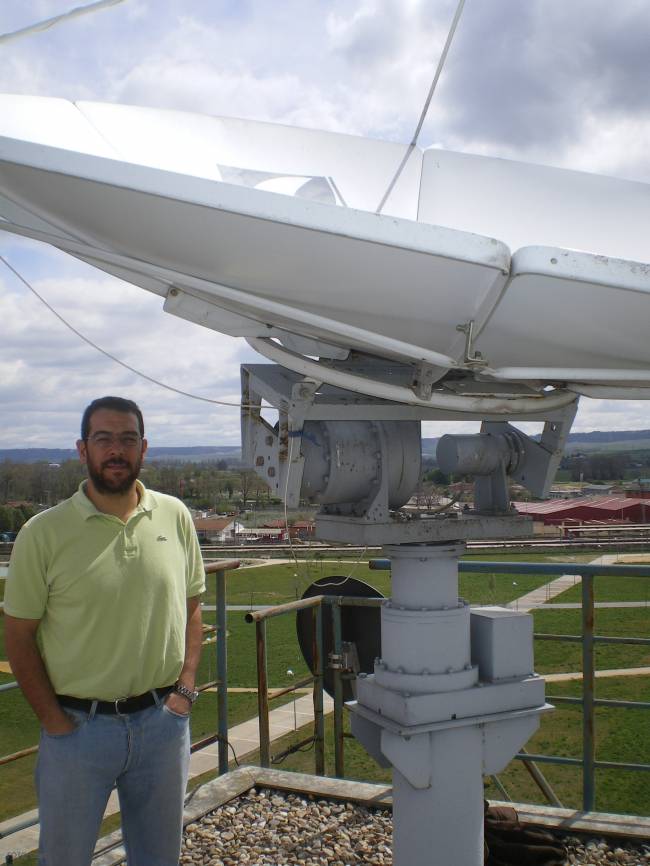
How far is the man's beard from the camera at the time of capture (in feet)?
8.46

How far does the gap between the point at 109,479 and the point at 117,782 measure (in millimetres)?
957

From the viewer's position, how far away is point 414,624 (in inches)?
117

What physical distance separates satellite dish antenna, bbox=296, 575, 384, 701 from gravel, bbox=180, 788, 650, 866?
76cm

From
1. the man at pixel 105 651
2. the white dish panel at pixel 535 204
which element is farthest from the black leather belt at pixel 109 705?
the white dish panel at pixel 535 204

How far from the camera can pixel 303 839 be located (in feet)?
12.4

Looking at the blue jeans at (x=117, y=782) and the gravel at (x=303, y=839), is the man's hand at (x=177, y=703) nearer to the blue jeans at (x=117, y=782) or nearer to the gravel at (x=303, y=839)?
the blue jeans at (x=117, y=782)

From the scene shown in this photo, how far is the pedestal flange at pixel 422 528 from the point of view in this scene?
3.02 m

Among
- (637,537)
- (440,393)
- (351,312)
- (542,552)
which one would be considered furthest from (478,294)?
(637,537)

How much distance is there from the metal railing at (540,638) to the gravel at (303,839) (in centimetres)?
33

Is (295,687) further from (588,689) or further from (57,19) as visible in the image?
(57,19)

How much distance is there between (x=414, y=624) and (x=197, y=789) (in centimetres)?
207

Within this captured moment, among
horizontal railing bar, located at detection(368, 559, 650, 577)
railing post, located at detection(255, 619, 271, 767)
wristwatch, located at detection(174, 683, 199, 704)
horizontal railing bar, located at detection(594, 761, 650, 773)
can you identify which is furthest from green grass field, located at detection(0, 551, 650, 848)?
wristwatch, located at detection(174, 683, 199, 704)

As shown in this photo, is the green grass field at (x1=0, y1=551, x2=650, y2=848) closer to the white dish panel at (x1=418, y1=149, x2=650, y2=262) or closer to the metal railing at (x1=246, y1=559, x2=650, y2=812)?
the metal railing at (x1=246, y1=559, x2=650, y2=812)

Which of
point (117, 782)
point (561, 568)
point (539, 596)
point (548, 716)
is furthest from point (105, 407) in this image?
point (539, 596)
